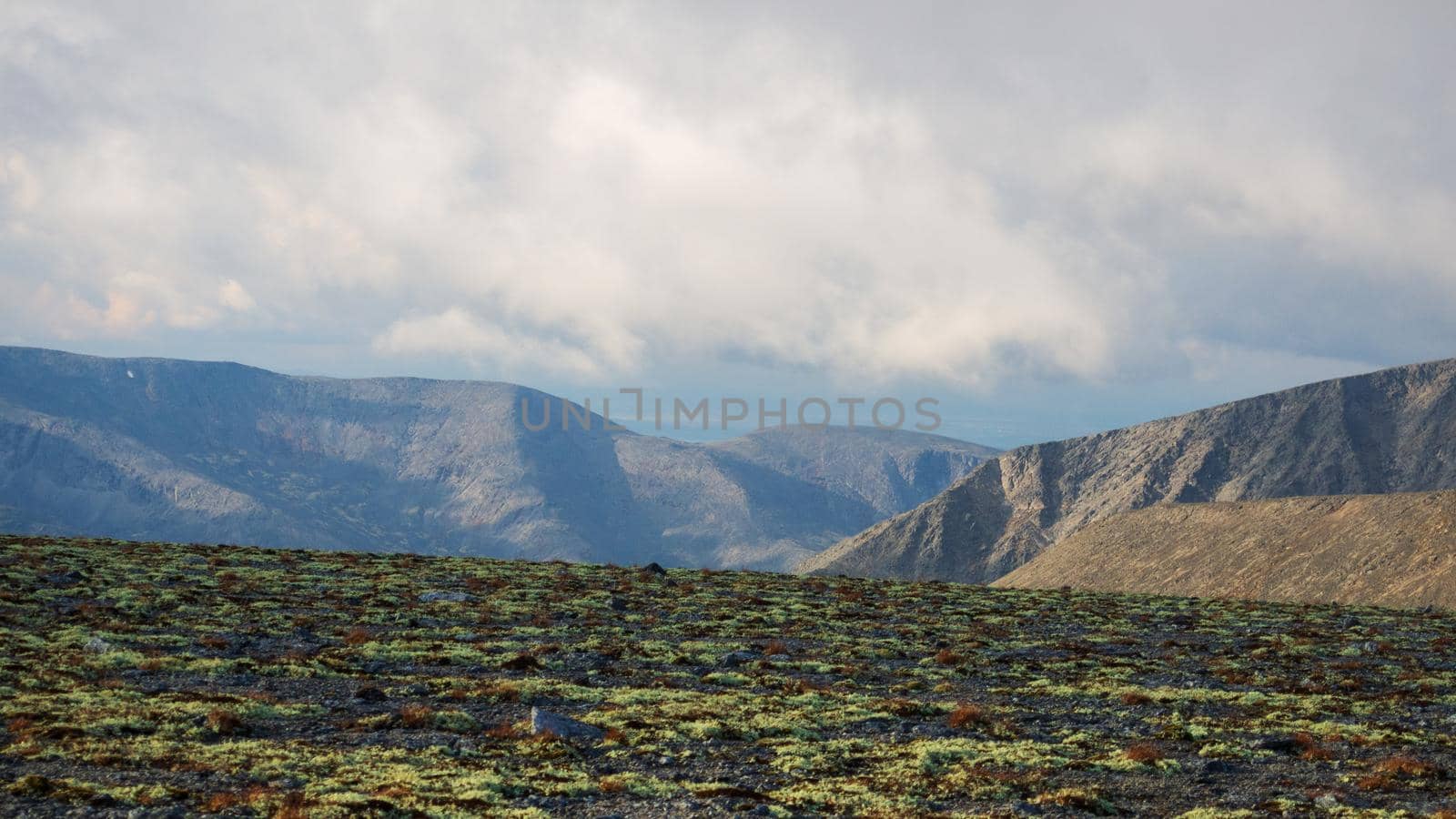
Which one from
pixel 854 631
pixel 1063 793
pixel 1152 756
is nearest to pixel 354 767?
pixel 1063 793

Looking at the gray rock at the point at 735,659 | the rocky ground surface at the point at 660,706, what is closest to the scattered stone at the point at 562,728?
the rocky ground surface at the point at 660,706

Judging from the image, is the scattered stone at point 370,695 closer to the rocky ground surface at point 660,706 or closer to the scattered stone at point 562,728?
the rocky ground surface at point 660,706

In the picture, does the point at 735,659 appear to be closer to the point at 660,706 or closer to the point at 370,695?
the point at 660,706

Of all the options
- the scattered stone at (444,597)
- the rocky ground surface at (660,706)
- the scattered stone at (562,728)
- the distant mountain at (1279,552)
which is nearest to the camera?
the rocky ground surface at (660,706)

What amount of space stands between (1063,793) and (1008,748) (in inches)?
163

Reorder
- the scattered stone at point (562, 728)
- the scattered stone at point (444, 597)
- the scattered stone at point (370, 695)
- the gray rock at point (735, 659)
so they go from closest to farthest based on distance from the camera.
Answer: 1. the scattered stone at point (562, 728)
2. the scattered stone at point (370, 695)
3. the gray rock at point (735, 659)
4. the scattered stone at point (444, 597)

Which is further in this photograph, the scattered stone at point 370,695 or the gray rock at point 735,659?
the gray rock at point 735,659

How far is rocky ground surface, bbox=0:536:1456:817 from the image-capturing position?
19422 mm

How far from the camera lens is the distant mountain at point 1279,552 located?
11169 centimetres

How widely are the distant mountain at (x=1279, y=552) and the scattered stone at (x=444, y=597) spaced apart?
94507 mm

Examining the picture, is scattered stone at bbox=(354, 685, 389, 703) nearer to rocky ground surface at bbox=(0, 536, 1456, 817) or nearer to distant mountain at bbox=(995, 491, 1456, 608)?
rocky ground surface at bbox=(0, 536, 1456, 817)

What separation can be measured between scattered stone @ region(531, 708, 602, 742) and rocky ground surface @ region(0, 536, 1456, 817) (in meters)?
0.09

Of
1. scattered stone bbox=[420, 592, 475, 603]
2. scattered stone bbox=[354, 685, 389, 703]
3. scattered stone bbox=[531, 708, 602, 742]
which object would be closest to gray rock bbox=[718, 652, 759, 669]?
scattered stone bbox=[531, 708, 602, 742]

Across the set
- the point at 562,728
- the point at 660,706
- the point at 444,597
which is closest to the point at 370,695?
the point at 562,728
